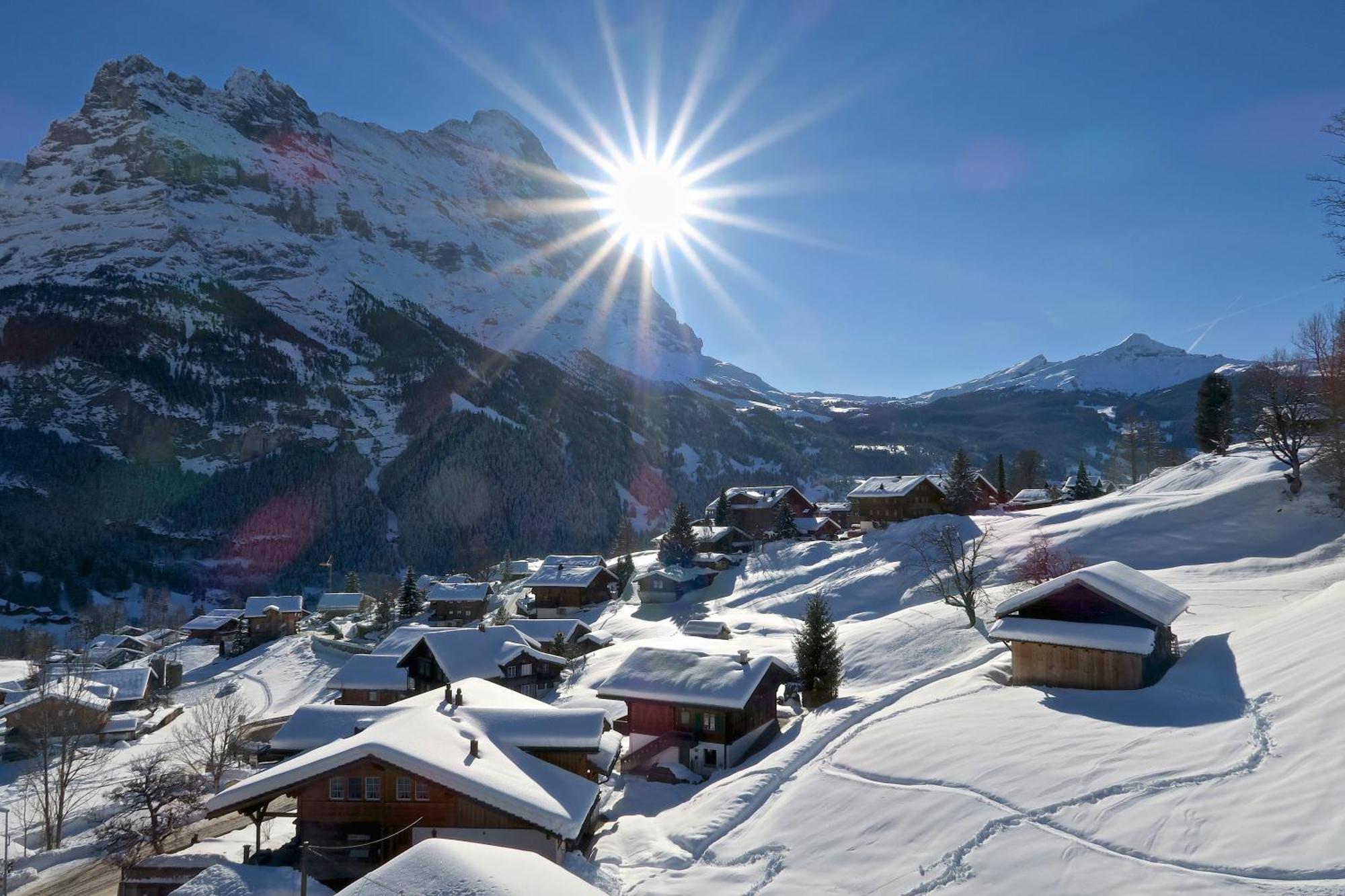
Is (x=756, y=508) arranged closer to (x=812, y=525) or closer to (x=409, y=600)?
(x=812, y=525)

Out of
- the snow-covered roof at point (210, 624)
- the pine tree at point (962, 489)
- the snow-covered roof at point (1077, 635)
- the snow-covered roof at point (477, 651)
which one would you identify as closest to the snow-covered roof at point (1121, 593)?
the snow-covered roof at point (1077, 635)

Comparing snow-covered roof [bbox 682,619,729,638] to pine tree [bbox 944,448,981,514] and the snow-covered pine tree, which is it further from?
pine tree [bbox 944,448,981,514]

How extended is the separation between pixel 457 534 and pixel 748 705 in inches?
6111

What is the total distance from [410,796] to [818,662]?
21.7 metres

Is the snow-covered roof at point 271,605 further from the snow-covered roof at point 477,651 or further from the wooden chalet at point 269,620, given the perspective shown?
the snow-covered roof at point 477,651

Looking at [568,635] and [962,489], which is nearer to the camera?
[568,635]

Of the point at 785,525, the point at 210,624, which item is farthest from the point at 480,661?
the point at 210,624

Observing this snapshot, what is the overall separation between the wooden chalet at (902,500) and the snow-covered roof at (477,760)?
2391 inches

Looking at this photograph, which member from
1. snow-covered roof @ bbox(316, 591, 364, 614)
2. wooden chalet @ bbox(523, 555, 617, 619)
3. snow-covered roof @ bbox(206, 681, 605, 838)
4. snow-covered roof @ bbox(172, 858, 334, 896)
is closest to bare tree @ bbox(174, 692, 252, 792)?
snow-covered roof @ bbox(206, 681, 605, 838)

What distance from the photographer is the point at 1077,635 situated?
2558 cm

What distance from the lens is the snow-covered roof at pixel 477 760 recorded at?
17.9 metres

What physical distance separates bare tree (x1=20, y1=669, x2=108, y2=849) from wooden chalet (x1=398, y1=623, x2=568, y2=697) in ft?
63.0

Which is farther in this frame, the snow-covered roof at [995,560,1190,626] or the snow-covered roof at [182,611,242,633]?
the snow-covered roof at [182,611,242,633]

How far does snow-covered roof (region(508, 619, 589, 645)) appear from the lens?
193ft
